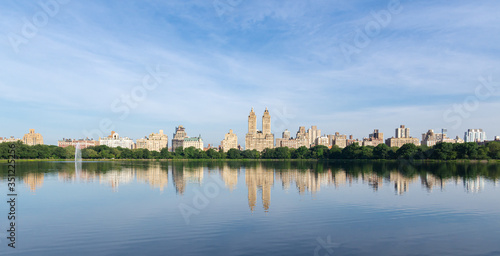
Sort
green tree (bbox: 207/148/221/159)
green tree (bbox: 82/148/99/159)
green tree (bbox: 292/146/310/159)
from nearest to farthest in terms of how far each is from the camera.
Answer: green tree (bbox: 82/148/99/159), green tree (bbox: 207/148/221/159), green tree (bbox: 292/146/310/159)

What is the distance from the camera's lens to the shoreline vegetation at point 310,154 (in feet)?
342

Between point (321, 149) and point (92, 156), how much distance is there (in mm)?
103217

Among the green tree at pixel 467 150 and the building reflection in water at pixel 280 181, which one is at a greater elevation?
the green tree at pixel 467 150

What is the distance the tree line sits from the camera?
342 ft

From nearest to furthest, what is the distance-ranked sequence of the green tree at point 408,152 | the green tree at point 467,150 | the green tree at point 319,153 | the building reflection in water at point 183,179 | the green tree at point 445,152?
the building reflection in water at point 183,179
the green tree at point 467,150
the green tree at point 445,152
the green tree at point 408,152
the green tree at point 319,153

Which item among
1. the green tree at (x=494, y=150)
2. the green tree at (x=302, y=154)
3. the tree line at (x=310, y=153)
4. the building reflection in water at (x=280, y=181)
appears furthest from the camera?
the green tree at (x=302, y=154)

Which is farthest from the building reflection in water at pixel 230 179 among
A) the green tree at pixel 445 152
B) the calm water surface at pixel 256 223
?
the green tree at pixel 445 152

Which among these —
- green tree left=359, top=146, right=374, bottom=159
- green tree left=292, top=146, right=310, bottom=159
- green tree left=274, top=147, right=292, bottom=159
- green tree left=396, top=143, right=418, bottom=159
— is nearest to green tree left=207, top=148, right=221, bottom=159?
green tree left=274, top=147, right=292, bottom=159

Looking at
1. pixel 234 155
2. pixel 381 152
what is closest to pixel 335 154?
pixel 381 152

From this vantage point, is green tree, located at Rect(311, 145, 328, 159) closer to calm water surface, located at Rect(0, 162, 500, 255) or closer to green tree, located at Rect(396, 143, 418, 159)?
green tree, located at Rect(396, 143, 418, 159)

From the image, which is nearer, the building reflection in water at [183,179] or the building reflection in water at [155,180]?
the building reflection in water at [183,179]

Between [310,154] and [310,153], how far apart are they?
3.23 feet

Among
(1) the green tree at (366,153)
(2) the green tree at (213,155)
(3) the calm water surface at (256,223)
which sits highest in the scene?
(3) the calm water surface at (256,223)

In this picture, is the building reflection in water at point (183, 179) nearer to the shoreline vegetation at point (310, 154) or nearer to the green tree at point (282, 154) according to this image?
the shoreline vegetation at point (310, 154)
